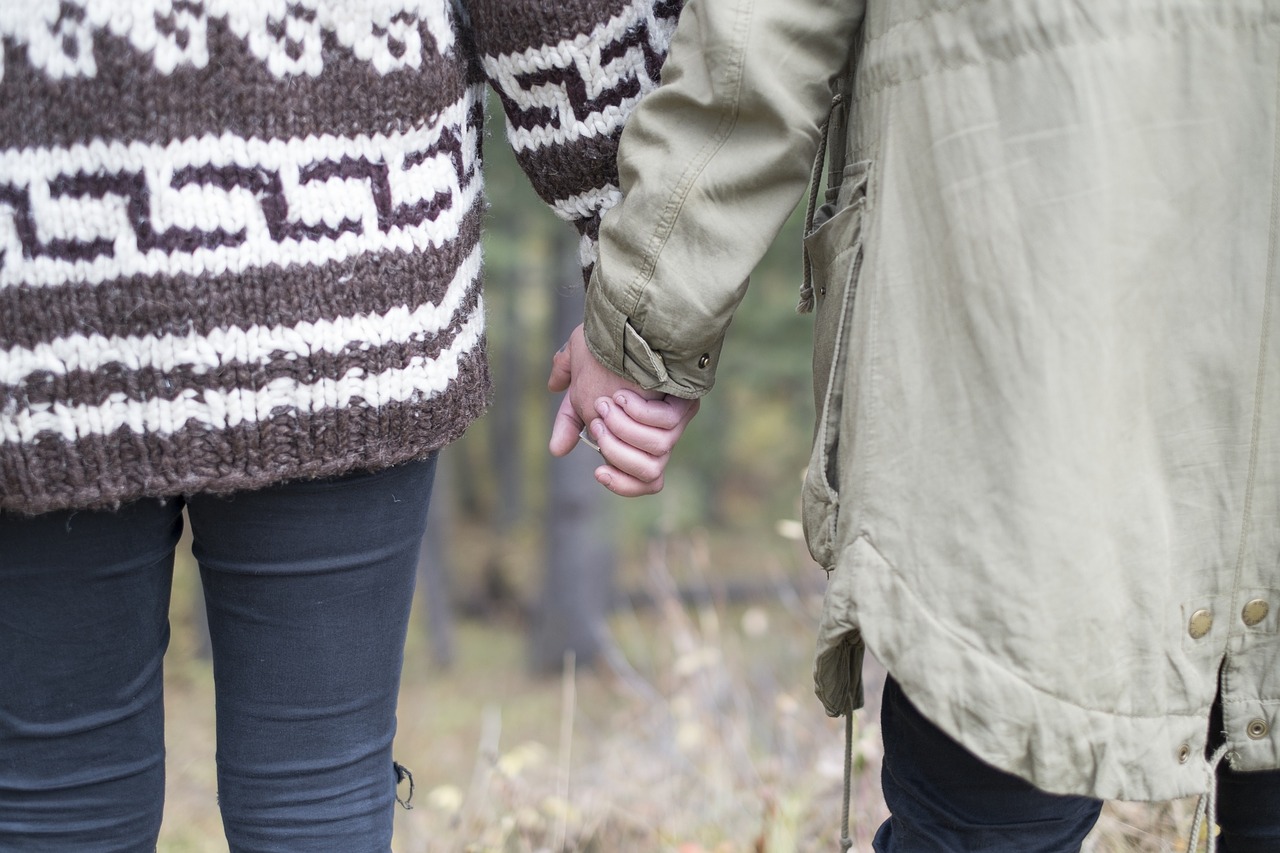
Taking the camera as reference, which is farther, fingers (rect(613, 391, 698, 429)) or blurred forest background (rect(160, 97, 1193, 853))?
blurred forest background (rect(160, 97, 1193, 853))

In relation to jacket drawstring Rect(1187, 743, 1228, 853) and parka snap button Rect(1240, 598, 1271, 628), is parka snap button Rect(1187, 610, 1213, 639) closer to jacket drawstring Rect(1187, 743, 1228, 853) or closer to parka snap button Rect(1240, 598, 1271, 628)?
parka snap button Rect(1240, 598, 1271, 628)

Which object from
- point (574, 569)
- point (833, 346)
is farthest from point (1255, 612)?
point (574, 569)

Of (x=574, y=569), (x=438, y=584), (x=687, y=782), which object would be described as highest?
(x=687, y=782)

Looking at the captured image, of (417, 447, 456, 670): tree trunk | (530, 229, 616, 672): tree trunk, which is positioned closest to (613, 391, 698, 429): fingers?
(530, 229, 616, 672): tree trunk

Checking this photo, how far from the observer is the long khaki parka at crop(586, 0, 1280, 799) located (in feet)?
3.46

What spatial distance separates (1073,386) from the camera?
1071 millimetres

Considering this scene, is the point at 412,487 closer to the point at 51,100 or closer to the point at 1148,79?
the point at 51,100

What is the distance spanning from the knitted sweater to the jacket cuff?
0.23 m

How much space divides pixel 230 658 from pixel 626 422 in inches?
22.2

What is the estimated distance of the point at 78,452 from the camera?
3.63ft

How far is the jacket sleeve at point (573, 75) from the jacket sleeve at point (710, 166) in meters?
0.07

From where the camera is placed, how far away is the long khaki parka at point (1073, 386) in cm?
105

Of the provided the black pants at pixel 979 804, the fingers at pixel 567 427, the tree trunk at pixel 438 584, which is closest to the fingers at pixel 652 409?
the fingers at pixel 567 427

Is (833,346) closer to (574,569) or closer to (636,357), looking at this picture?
(636,357)
